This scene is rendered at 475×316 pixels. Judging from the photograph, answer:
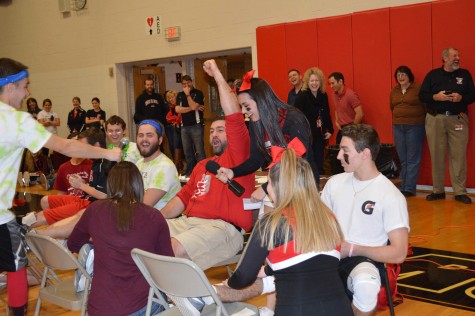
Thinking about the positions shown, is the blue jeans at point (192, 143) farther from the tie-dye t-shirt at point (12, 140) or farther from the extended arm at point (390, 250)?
the extended arm at point (390, 250)

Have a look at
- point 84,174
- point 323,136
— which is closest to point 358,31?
point 323,136

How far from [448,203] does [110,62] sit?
26.8 feet

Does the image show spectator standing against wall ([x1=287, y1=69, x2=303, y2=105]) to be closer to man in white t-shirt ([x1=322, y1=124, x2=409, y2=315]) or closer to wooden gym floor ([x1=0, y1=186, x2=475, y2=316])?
wooden gym floor ([x1=0, y1=186, x2=475, y2=316])

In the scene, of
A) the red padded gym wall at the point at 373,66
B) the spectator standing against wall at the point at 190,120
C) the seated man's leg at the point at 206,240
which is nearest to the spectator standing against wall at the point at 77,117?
the spectator standing against wall at the point at 190,120

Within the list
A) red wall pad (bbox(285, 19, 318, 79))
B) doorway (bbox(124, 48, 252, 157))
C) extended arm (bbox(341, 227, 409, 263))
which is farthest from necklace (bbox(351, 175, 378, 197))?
doorway (bbox(124, 48, 252, 157))

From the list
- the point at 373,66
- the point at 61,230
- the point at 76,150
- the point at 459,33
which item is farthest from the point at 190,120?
the point at 76,150

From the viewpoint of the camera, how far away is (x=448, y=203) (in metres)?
6.99

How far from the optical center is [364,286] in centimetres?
277

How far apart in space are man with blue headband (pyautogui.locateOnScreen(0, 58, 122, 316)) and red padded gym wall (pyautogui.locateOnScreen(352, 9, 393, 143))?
5.92 meters

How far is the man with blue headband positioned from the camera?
2.88 metres

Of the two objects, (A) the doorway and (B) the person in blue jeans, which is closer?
(B) the person in blue jeans

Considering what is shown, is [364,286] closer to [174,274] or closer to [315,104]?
[174,274]

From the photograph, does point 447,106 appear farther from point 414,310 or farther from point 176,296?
point 176,296

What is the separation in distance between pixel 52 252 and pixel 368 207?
1.76 m
